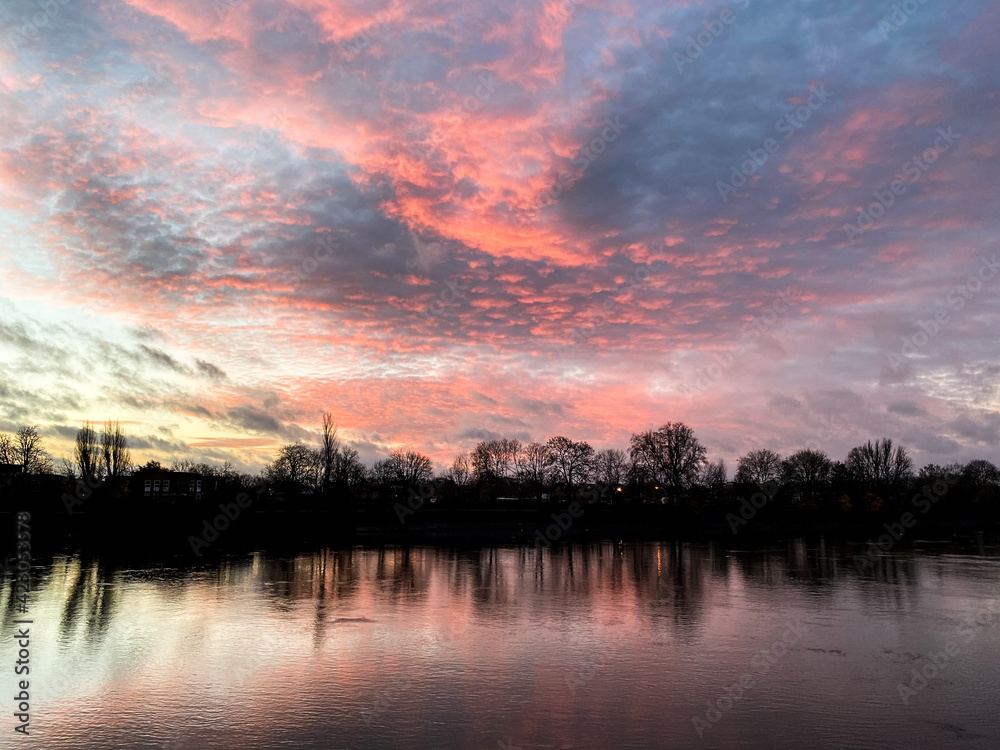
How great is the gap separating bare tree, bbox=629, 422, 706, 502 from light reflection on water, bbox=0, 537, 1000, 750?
274 ft

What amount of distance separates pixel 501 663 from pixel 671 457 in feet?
339

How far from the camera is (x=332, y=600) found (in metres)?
24.0

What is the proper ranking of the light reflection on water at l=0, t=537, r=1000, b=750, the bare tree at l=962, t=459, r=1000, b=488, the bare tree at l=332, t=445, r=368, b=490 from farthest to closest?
the bare tree at l=962, t=459, r=1000, b=488 → the bare tree at l=332, t=445, r=368, b=490 → the light reflection on water at l=0, t=537, r=1000, b=750

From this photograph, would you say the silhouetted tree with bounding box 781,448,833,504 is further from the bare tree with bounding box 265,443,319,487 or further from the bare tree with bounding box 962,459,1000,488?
the bare tree with bounding box 265,443,319,487

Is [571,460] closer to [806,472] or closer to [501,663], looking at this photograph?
[806,472]

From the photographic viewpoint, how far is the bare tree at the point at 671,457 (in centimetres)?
11294

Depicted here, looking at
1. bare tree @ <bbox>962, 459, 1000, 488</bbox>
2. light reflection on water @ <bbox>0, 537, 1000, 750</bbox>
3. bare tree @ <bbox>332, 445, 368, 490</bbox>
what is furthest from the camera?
bare tree @ <bbox>962, 459, 1000, 488</bbox>

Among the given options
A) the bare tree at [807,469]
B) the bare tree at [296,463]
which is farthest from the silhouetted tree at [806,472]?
the bare tree at [296,463]

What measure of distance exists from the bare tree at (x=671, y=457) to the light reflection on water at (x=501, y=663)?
3287 inches

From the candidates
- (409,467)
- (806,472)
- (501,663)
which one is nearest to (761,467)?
(806,472)

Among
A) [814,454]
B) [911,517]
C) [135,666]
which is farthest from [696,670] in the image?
[814,454]

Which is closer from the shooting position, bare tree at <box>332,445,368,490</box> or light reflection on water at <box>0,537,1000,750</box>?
light reflection on water at <box>0,537,1000,750</box>

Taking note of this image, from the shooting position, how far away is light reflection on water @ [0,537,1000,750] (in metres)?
10.8

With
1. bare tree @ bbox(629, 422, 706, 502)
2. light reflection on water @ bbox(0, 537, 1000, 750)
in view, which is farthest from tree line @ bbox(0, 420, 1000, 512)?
light reflection on water @ bbox(0, 537, 1000, 750)
